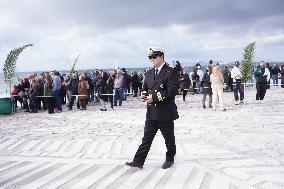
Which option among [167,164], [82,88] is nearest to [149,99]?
[167,164]

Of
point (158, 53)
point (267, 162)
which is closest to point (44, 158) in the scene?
point (158, 53)

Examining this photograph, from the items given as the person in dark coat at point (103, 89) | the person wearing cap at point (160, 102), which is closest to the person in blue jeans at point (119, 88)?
the person in dark coat at point (103, 89)

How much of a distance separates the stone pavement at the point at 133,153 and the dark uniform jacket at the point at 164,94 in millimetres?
831

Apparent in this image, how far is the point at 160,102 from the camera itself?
6105mm

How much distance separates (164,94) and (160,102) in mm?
219

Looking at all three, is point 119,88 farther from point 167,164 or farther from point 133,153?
point 167,164

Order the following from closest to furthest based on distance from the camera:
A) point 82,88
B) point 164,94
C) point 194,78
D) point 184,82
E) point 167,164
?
point 164,94 → point 167,164 → point 82,88 → point 184,82 → point 194,78

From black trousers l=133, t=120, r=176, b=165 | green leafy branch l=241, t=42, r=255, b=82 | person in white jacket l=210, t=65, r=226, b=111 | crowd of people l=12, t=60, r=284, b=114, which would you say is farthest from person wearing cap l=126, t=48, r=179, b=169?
green leafy branch l=241, t=42, r=255, b=82

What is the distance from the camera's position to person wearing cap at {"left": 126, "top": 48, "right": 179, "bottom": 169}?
19.7 feet

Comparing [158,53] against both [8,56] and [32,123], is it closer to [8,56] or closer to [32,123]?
[32,123]

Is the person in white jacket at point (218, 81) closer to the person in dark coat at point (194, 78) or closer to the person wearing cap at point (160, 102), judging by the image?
the person wearing cap at point (160, 102)

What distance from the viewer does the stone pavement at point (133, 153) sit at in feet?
18.3

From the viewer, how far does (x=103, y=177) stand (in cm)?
581

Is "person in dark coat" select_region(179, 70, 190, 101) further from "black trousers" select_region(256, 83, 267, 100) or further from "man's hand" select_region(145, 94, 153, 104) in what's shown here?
"man's hand" select_region(145, 94, 153, 104)
